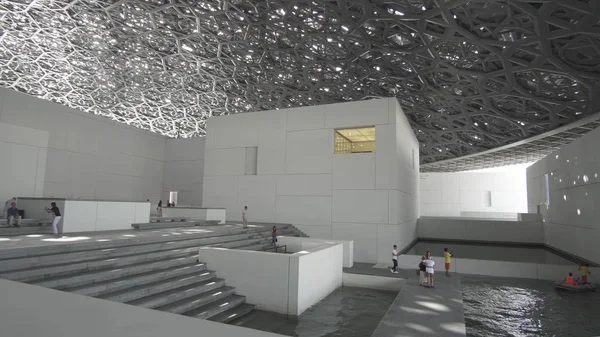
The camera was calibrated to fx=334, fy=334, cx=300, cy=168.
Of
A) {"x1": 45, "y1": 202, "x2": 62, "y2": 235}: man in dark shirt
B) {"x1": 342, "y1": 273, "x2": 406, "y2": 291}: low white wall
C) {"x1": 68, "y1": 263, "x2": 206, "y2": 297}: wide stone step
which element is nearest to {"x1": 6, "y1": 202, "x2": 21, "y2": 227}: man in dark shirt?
{"x1": 45, "y1": 202, "x2": 62, "y2": 235}: man in dark shirt

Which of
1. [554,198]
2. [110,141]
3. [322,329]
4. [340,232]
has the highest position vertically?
[110,141]

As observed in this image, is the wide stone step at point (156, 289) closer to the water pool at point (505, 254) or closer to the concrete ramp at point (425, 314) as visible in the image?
the concrete ramp at point (425, 314)

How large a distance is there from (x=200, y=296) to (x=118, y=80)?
3252cm

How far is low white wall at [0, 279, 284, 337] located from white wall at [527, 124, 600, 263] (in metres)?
18.4

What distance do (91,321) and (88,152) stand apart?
26419 mm

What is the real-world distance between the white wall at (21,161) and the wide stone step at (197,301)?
1371 cm

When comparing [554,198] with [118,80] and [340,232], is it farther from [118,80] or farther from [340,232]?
[118,80]

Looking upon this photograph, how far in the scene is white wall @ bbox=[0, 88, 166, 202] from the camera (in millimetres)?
21734

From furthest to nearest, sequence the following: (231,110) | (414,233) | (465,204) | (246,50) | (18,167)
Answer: (465,204)
(231,110)
(246,50)
(414,233)
(18,167)

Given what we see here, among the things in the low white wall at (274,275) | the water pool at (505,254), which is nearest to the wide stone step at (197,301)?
the low white wall at (274,275)

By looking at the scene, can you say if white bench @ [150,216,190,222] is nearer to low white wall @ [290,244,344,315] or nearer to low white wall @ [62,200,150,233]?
Answer: low white wall @ [62,200,150,233]

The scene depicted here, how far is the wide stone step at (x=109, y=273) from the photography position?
7.25 m

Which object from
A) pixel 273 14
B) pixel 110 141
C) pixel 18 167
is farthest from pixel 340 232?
pixel 110 141

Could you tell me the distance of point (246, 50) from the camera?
2667 centimetres
